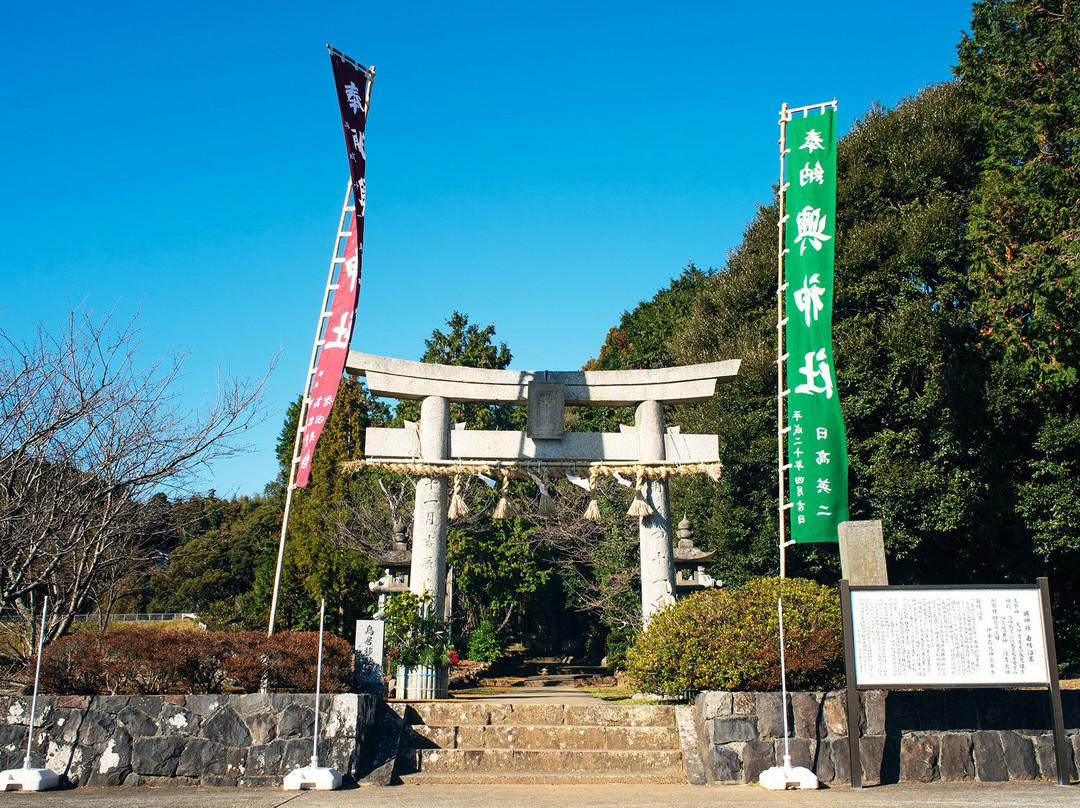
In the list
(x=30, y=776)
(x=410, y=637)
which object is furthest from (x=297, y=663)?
(x=410, y=637)

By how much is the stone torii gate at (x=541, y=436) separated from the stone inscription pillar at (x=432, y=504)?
0.02 metres

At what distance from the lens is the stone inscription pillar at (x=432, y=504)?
11992 mm

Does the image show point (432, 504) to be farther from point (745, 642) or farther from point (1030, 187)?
point (1030, 187)

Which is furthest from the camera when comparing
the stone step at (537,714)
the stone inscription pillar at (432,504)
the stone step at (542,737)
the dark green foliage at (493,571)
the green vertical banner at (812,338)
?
the dark green foliage at (493,571)

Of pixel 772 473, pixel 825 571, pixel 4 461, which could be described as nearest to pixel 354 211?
pixel 4 461

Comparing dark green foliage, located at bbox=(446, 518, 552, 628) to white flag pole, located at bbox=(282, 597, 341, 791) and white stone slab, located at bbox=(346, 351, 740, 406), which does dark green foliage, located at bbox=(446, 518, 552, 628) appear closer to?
white stone slab, located at bbox=(346, 351, 740, 406)

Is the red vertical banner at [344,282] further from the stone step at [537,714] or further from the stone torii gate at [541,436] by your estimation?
the stone step at [537,714]

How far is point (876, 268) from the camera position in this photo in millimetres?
15359

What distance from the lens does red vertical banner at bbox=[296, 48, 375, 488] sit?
30.8 feet

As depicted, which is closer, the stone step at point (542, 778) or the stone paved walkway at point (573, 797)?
the stone paved walkway at point (573, 797)

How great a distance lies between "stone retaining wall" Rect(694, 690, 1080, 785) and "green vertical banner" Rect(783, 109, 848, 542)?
253 cm

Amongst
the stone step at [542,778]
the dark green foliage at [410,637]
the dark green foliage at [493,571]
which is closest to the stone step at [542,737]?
the stone step at [542,778]

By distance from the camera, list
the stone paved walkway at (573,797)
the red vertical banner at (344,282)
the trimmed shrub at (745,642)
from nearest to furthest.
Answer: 1. the stone paved walkway at (573,797)
2. the trimmed shrub at (745,642)
3. the red vertical banner at (344,282)

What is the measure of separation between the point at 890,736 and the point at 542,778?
335 centimetres
